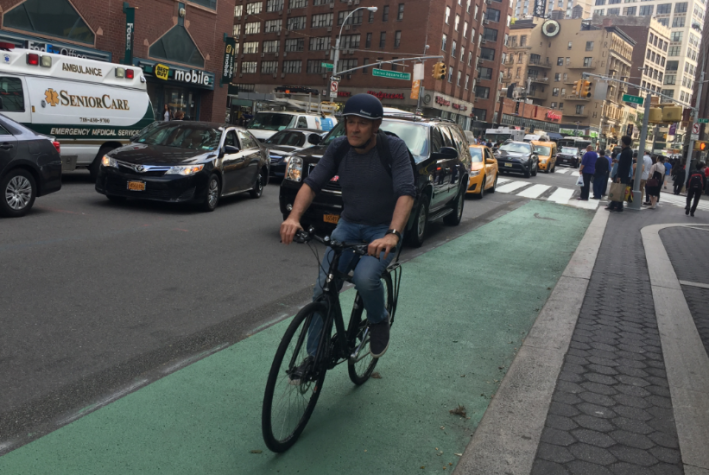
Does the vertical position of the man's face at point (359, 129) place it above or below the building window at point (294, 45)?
below

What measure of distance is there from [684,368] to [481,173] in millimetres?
14241

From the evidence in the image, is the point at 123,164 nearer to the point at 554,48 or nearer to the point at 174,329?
the point at 174,329

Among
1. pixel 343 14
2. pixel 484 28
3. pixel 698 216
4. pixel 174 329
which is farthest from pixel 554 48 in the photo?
pixel 174 329

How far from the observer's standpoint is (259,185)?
14.4m

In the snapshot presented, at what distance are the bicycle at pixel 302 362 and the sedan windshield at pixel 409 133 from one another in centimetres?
669

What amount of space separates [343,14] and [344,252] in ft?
230

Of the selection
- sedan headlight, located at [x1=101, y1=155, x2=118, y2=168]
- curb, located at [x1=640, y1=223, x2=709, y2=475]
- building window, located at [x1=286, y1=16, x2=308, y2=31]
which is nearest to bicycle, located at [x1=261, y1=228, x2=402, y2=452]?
curb, located at [x1=640, y1=223, x2=709, y2=475]

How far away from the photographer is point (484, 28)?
284 ft

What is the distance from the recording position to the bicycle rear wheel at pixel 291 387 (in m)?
3.18

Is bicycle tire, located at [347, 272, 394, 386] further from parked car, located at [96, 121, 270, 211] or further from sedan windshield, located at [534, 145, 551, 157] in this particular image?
sedan windshield, located at [534, 145, 551, 157]

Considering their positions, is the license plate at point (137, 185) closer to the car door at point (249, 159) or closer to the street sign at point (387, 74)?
the car door at point (249, 159)

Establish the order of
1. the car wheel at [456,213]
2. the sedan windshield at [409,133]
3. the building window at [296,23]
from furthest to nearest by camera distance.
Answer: the building window at [296,23]
the car wheel at [456,213]
the sedan windshield at [409,133]

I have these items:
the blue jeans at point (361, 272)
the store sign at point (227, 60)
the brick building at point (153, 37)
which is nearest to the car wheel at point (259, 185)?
the blue jeans at point (361, 272)

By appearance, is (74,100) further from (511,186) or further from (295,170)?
(511,186)
